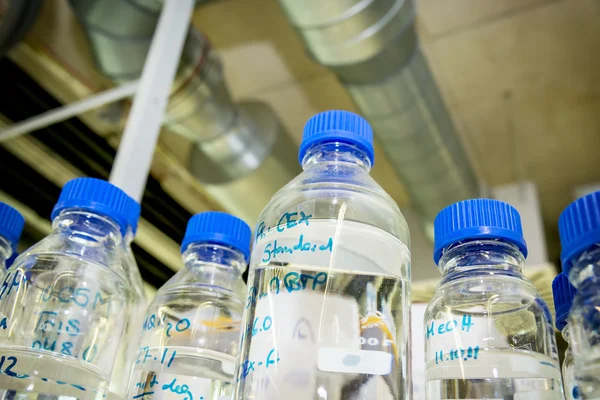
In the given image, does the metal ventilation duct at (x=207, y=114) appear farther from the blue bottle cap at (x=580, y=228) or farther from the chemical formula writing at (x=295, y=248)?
the blue bottle cap at (x=580, y=228)

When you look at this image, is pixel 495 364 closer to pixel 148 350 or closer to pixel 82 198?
pixel 148 350

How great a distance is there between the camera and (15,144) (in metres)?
1.75

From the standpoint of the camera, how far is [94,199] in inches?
22.3

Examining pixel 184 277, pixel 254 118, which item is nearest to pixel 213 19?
pixel 254 118

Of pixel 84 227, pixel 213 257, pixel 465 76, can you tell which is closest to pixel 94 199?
pixel 84 227

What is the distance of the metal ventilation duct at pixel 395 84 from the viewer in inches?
51.3

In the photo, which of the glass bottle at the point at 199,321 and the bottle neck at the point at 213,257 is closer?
the glass bottle at the point at 199,321

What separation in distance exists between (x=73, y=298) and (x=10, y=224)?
147 millimetres

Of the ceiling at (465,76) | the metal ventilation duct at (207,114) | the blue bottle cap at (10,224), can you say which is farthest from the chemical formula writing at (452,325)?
the ceiling at (465,76)

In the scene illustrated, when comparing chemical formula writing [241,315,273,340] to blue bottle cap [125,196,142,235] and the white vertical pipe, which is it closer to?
blue bottle cap [125,196,142,235]

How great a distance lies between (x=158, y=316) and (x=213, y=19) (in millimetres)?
1578

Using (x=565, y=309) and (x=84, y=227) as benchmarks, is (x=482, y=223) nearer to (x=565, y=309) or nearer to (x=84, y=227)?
(x=565, y=309)

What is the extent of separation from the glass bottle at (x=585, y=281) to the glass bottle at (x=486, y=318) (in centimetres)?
6

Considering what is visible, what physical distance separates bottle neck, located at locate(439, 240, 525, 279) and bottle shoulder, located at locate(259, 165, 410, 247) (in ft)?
0.18
